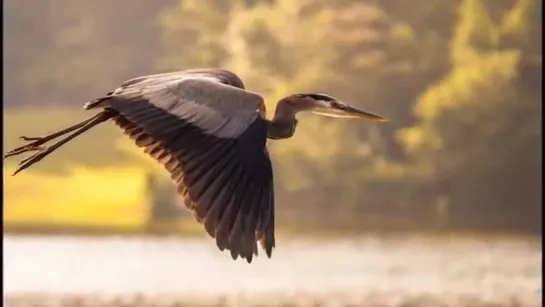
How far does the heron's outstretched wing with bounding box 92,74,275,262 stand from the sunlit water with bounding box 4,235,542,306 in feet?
3.71

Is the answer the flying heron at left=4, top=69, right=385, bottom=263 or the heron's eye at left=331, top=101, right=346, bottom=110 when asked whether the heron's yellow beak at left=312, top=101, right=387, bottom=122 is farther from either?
the flying heron at left=4, top=69, right=385, bottom=263

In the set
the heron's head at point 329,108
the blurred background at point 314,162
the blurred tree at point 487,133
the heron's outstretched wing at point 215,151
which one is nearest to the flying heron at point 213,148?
the heron's outstretched wing at point 215,151

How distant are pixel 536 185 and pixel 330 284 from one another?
520mm

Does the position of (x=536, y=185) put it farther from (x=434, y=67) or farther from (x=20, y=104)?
(x=20, y=104)

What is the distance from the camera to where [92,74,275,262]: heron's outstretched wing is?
96cm

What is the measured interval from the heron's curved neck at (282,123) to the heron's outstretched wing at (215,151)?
0.09 meters

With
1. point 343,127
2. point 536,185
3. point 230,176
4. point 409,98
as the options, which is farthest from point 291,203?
point 230,176

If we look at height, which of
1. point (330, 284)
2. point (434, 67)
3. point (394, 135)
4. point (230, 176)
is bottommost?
point (230, 176)

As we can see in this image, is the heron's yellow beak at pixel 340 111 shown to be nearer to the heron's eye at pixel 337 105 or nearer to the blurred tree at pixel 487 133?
the heron's eye at pixel 337 105

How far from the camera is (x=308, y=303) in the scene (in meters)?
2.16

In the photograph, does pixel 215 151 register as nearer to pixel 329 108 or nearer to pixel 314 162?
pixel 329 108

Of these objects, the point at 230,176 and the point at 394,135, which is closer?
the point at 230,176

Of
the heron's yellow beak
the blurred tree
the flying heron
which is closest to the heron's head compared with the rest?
the heron's yellow beak

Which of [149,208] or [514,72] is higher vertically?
[514,72]
